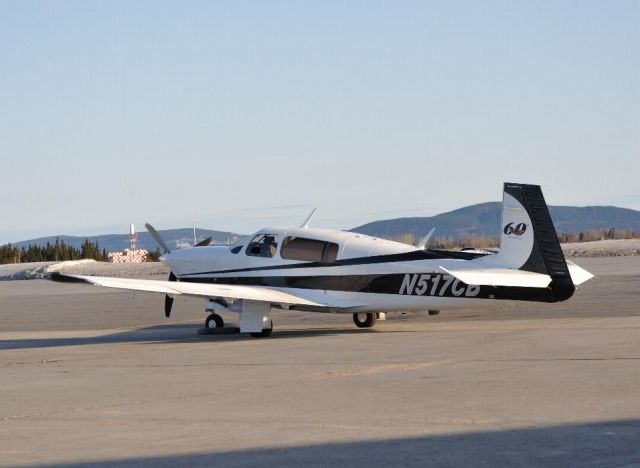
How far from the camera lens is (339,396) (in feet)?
37.2

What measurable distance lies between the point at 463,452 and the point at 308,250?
42.4 ft

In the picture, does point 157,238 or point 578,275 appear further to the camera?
point 157,238

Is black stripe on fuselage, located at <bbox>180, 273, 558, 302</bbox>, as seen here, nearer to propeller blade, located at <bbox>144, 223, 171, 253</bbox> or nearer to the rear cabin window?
the rear cabin window

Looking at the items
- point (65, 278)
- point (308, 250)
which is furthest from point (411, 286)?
point (65, 278)

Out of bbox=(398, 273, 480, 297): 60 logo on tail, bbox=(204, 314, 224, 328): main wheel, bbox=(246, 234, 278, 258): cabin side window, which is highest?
bbox=(246, 234, 278, 258): cabin side window

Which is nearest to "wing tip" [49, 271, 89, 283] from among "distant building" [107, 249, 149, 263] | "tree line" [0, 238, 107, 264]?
"distant building" [107, 249, 149, 263]

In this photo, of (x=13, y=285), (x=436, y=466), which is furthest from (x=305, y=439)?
(x=13, y=285)

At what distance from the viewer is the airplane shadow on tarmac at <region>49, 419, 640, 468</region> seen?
25.5 feet

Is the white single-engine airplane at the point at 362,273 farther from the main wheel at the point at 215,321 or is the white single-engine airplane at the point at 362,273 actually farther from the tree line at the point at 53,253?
the tree line at the point at 53,253

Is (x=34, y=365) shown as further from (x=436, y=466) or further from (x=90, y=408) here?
(x=436, y=466)

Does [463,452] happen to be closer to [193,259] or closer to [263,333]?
[263,333]

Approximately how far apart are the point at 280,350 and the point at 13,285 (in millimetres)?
36547

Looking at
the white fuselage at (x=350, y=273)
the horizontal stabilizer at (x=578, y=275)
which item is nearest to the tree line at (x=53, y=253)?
the white fuselage at (x=350, y=273)

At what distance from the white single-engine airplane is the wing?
0.06 feet
